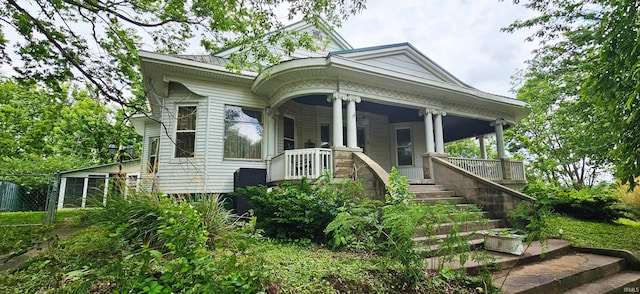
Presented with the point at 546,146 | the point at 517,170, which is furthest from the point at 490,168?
the point at 546,146

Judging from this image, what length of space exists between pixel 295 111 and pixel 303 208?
15.1 ft

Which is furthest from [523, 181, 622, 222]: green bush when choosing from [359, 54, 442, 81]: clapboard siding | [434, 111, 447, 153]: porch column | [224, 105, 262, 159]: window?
[224, 105, 262, 159]: window

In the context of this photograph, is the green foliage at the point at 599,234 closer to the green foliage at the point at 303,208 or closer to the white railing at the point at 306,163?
the green foliage at the point at 303,208

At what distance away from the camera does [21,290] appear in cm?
199

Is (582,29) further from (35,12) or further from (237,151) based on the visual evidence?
(35,12)


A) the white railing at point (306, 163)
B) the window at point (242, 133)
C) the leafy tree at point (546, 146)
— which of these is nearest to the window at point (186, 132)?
the window at point (242, 133)

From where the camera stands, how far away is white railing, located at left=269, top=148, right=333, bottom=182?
621 cm

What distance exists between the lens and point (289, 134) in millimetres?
8383

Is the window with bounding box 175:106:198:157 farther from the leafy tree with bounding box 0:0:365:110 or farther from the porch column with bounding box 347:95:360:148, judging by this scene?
the porch column with bounding box 347:95:360:148

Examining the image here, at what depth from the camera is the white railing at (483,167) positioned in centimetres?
811

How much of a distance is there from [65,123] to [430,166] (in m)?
20.6

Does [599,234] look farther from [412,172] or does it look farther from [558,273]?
[412,172]

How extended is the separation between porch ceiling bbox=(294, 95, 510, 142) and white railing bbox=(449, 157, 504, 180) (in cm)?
169

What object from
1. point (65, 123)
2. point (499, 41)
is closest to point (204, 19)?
point (499, 41)
